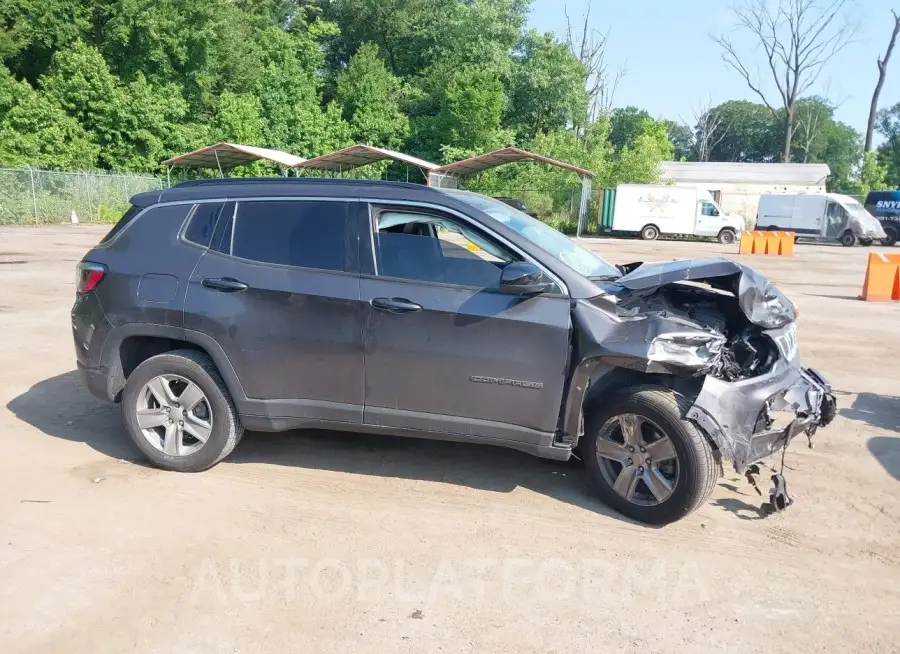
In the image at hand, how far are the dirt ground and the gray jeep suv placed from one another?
0.37m

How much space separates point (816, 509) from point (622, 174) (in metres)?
40.3

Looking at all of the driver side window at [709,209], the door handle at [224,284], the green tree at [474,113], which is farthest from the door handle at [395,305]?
the green tree at [474,113]

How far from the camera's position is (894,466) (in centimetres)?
521

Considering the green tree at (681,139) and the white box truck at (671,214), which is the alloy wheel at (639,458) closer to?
the white box truck at (671,214)

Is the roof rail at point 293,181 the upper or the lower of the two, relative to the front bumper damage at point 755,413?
upper

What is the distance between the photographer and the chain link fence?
1156 inches

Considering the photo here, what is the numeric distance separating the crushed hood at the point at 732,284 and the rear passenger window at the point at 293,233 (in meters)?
1.78

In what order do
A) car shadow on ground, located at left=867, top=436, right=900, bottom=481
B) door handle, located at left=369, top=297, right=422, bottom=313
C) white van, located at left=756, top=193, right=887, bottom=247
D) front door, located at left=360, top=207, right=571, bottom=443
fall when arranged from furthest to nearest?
white van, located at left=756, top=193, right=887, bottom=247, car shadow on ground, located at left=867, top=436, right=900, bottom=481, door handle, located at left=369, top=297, right=422, bottom=313, front door, located at left=360, top=207, right=571, bottom=443

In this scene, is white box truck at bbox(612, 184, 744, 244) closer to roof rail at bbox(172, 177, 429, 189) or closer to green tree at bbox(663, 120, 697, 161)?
roof rail at bbox(172, 177, 429, 189)

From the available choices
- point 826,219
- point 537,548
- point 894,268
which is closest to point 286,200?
point 537,548

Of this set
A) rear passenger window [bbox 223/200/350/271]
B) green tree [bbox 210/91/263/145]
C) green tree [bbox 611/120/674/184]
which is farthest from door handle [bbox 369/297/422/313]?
Result: green tree [bbox 210/91/263/145]

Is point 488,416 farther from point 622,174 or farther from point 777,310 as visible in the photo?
point 622,174

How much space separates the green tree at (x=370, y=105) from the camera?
165 feet

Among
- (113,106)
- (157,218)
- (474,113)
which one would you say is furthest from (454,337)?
(474,113)
